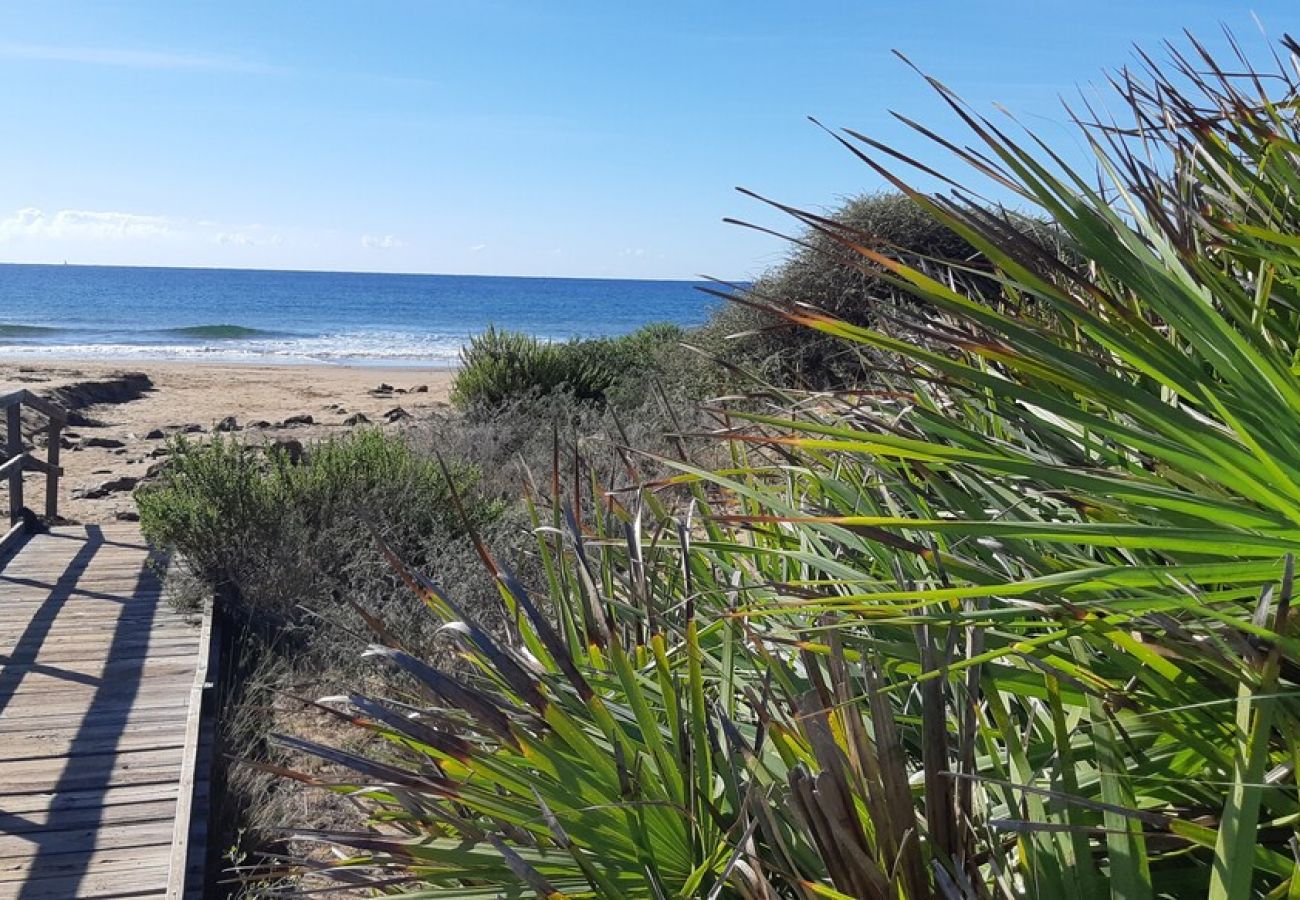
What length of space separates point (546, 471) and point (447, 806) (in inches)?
298

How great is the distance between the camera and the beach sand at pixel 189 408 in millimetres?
12469

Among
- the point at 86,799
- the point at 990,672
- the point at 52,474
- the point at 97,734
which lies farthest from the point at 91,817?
the point at 52,474

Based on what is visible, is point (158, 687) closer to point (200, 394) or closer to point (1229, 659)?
point (1229, 659)

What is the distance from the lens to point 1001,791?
4.45ft

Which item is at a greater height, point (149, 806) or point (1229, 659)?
point (1229, 659)

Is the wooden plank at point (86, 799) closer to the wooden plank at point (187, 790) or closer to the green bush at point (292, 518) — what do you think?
the wooden plank at point (187, 790)

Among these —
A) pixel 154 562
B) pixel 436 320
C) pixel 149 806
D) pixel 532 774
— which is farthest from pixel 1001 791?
pixel 436 320

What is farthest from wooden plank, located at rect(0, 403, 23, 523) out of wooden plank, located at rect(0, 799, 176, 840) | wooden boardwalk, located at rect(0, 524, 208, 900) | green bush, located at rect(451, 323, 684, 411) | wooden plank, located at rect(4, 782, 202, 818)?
green bush, located at rect(451, 323, 684, 411)

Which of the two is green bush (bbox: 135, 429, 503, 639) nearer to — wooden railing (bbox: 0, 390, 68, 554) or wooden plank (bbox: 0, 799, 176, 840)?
wooden railing (bbox: 0, 390, 68, 554)

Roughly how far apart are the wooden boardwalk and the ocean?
32.1ft

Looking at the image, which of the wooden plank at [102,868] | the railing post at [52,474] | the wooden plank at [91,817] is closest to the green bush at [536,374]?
the railing post at [52,474]

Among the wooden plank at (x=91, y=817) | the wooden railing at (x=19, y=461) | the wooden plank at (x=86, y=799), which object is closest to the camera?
the wooden plank at (x=91, y=817)

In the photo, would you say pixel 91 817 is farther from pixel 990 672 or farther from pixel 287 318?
pixel 287 318

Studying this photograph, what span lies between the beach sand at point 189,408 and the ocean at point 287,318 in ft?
14.5
